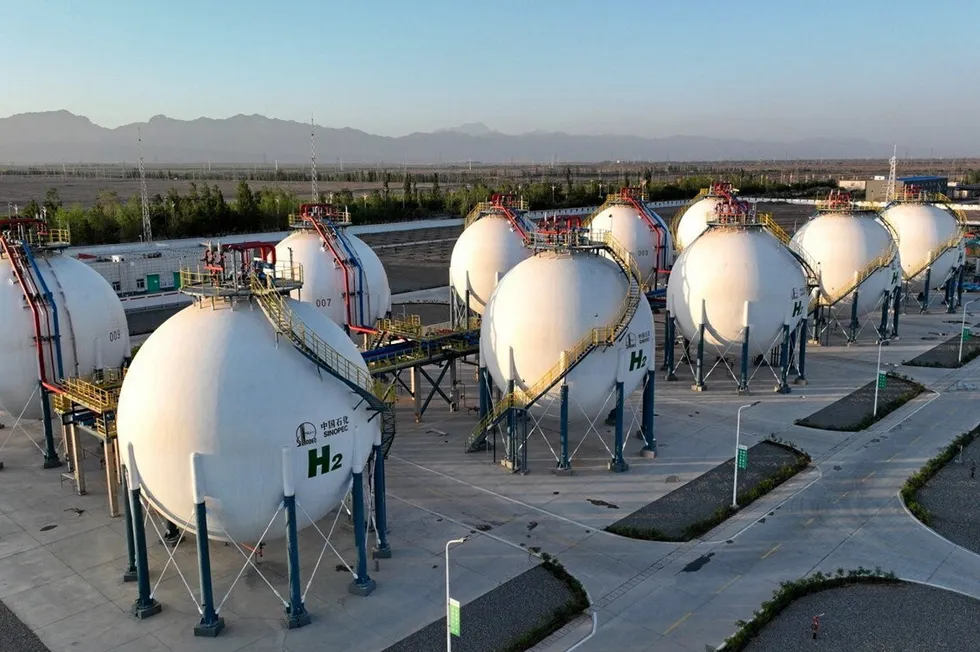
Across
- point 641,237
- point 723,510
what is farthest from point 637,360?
point 641,237

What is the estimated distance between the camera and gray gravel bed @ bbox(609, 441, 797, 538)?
24.3 metres

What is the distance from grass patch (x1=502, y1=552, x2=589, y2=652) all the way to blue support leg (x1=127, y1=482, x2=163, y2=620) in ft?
29.0

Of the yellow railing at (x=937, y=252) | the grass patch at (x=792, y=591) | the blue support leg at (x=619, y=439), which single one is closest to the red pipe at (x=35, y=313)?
the blue support leg at (x=619, y=439)

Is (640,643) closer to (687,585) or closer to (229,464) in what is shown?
(687,585)

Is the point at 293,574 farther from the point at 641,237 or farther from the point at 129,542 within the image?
the point at 641,237

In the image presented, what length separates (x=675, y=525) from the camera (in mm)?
24219

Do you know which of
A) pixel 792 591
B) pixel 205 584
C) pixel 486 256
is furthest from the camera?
pixel 486 256

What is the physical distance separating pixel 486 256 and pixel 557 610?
24295 millimetres

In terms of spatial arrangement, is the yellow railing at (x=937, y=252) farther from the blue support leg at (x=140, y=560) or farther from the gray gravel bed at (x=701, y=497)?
the blue support leg at (x=140, y=560)

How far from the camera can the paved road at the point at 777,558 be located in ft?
62.3

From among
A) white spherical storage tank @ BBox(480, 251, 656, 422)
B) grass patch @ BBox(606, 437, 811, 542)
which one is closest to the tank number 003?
grass patch @ BBox(606, 437, 811, 542)

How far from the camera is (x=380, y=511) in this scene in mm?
21812

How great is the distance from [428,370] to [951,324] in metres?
37.2

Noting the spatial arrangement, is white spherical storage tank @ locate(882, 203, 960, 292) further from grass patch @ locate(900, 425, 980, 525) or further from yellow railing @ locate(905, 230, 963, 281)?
grass patch @ locate(900, 425, 980, 525)
